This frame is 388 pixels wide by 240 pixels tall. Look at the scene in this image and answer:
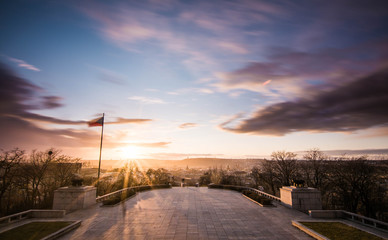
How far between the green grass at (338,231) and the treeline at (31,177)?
92.6ft

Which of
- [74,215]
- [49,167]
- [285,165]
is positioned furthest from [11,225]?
[285,165]

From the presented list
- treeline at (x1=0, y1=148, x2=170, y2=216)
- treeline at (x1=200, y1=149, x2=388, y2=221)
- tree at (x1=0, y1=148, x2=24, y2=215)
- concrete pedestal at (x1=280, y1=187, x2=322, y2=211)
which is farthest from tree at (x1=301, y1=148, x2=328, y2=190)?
tree at (x1=0, y1=148, x2=24, y2=215)

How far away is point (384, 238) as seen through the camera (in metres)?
10.5

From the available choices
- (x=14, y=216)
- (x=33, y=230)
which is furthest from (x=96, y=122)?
(x=33, y=230)

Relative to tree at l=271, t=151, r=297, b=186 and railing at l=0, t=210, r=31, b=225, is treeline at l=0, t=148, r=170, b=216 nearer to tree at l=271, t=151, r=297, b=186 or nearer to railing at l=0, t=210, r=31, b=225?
railing at l=0, t=210, r=31, b=225

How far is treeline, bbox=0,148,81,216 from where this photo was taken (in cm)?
2483

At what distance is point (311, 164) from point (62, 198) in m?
46.4

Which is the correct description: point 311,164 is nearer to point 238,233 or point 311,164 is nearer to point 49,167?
point 238,233

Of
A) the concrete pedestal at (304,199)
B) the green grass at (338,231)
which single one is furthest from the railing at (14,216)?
the concrete pedestal at (304,199)

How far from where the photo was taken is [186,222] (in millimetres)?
13945

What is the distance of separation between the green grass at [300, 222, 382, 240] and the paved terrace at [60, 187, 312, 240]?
1.13 metres

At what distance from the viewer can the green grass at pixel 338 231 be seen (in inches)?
421

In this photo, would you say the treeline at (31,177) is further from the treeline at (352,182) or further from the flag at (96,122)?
the treeline at (352,182)

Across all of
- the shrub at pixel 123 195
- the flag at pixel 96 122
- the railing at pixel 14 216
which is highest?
the flag at pixel 96 122
